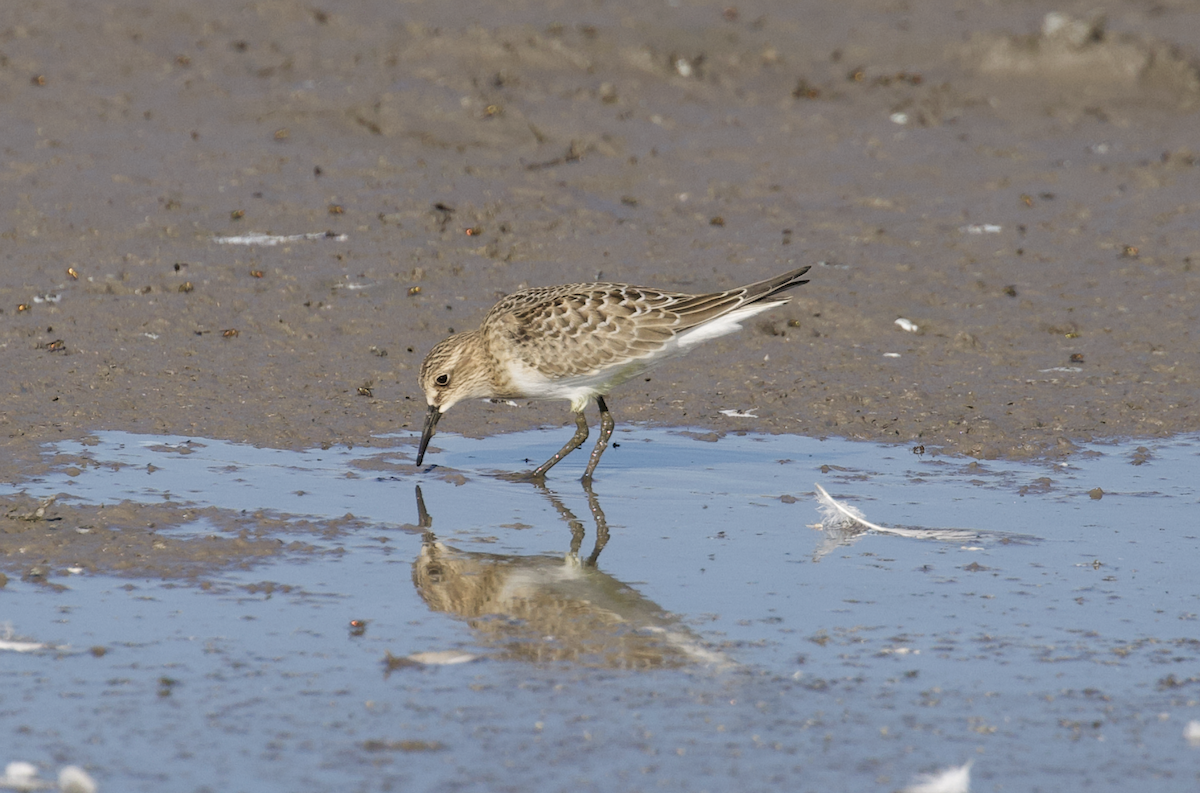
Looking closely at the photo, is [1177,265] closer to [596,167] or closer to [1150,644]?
[596,167]

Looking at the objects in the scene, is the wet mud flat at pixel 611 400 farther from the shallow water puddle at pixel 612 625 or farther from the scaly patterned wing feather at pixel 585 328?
the scaly patterned wing feather at pixel 585 328

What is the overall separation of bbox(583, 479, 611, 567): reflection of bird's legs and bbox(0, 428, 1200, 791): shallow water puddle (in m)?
0.04

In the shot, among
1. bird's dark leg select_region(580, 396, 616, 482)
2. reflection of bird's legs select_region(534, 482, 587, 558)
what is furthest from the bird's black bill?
bird's dark leg select_region(580, 396, 616, 482)

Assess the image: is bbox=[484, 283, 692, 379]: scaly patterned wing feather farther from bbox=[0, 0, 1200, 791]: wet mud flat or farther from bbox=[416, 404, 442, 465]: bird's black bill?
bbox=[0, 0, 1200, 791]: wet mud flat

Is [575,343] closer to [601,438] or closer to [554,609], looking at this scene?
[601,438]

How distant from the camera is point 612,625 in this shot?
21.9ft

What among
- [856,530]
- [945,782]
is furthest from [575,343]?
[945,782]

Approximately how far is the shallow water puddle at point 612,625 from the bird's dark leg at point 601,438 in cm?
16

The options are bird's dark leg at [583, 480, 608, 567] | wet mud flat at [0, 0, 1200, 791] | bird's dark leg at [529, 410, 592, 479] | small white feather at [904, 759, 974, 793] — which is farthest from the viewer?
bird's dark leg at [529, 410, 592, 479]

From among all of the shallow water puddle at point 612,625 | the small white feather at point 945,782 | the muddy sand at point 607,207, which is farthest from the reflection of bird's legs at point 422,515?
the small white feather at point 945,782

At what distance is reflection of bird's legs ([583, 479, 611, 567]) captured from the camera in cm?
776

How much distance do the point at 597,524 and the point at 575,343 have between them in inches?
55.2

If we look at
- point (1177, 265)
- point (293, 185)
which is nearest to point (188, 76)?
point (293, 185)

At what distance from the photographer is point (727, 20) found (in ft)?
60.6
